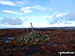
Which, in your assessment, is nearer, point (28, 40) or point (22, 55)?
point (22, 55)

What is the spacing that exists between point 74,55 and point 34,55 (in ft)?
23.1

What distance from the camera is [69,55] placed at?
14508 mm

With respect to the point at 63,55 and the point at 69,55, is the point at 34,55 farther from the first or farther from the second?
the point at 69,55

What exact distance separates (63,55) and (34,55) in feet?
16.9

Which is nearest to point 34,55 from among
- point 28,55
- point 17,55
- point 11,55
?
point 28,55

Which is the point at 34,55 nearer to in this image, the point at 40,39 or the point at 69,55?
the point at 69,55

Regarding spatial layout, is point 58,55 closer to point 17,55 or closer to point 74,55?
point 74,55

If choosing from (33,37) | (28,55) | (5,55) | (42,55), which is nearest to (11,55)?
(5,55)

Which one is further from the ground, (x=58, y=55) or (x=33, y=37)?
(x=33, y=37)

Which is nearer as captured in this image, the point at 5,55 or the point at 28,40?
the point at 5,55

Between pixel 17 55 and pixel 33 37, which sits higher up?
pixel 33 37

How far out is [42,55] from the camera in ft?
47.9

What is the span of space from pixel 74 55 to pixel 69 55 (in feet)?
2.78

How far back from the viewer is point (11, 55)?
48.7 feet
